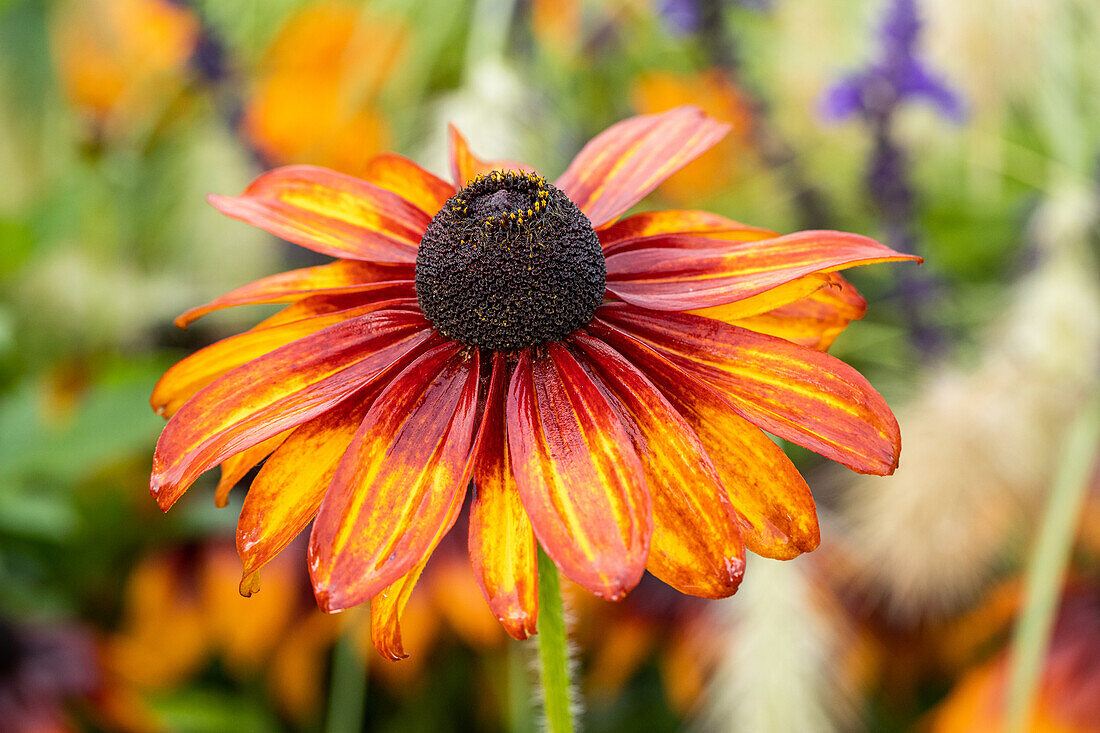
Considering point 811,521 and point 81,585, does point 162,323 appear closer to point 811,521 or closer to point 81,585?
point 81,585

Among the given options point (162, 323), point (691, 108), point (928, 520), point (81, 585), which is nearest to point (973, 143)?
point (928, 520)

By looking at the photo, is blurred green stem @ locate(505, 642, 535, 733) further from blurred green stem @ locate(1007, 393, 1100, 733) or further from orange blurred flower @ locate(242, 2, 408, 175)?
orange blurred flower @ locate(242, 2, 408, 175)

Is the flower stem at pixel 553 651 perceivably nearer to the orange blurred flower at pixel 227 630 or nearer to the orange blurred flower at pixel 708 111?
the orange blurred flower at pixel 227 630

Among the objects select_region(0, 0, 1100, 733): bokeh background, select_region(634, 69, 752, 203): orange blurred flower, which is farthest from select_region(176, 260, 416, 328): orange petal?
select_region(634, 69, 752, 203): orange blurred flower

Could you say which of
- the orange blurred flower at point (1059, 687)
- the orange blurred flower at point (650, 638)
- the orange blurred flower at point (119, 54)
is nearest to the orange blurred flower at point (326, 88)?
the orange blurred flower at point (119, 54)

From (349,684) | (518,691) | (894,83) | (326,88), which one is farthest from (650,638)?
(326,88)
